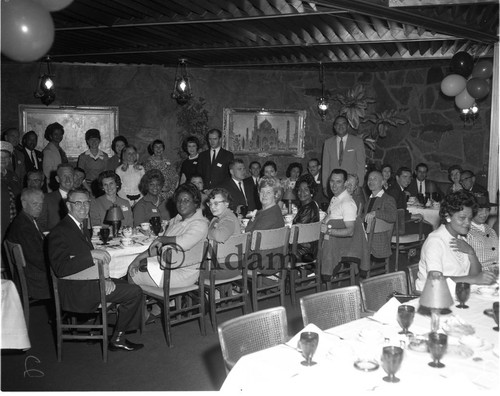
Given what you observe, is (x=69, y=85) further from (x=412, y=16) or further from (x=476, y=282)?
(x=476, y=282)

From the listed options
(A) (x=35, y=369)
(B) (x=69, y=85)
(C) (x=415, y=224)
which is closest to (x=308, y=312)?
(A) (x=35, y=369)

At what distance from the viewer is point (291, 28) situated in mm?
6828

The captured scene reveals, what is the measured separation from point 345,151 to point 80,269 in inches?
193

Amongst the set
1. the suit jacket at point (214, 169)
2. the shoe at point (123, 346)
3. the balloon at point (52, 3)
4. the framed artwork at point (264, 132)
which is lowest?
the shoe at point (123, 346)

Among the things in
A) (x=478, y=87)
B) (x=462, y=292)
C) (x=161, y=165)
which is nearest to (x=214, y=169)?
(x=161, y=165)

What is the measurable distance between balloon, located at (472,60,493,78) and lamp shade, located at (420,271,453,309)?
581 centimetres

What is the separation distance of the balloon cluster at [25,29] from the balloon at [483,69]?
604cm

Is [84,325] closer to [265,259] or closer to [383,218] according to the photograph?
[265,259]

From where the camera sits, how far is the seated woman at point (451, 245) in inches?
141

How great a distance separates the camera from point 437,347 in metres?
2.26

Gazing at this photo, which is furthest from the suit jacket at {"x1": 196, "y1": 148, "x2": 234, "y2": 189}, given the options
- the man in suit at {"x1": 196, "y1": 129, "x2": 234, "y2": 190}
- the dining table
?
the dining table

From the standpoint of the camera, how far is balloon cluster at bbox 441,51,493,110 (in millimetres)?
7523

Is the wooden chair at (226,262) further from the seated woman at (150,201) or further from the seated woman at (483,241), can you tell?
the seated woman at (483,241)

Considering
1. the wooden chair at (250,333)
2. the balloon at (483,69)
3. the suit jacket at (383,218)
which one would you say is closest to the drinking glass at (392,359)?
the wooden chair at (250,333)
